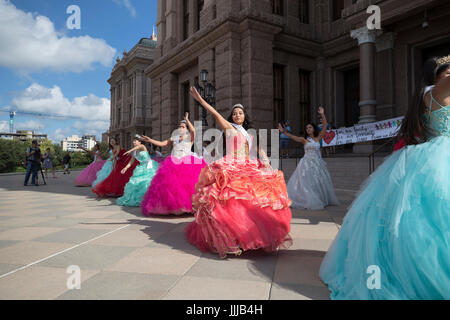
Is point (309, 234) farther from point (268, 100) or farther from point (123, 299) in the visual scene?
point (268, 100)

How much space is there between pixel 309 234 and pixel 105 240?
3.23 meters

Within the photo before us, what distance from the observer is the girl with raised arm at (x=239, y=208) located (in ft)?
10.9

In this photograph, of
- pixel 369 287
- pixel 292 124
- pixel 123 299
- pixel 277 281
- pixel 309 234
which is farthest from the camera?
pixel 292 124

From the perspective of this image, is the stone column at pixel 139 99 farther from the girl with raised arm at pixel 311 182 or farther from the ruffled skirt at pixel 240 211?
the ruffled skirt at pixel 240 211

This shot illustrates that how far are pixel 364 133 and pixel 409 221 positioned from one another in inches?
Result: 353

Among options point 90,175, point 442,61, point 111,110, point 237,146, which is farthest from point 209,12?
point 111,110

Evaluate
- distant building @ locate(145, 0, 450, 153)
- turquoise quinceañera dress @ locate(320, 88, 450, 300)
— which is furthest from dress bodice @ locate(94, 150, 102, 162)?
turquoise quinceañera dress @ locate(320, 88, 450, 300)

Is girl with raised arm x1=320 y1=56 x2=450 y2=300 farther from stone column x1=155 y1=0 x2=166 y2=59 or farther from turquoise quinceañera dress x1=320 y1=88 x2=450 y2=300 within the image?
stone column x1=155 y1=0 x2=166 y2=59

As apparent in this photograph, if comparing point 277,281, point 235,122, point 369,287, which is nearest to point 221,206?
point 277,281

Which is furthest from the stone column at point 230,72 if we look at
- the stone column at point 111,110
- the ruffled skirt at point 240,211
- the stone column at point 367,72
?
the stone column at point 111,110

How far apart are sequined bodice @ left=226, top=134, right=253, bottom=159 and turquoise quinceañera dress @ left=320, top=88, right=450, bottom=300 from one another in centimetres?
182

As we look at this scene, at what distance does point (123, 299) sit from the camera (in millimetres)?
2334

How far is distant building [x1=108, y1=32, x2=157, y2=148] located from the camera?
39438mm

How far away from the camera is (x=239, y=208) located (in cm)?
340
